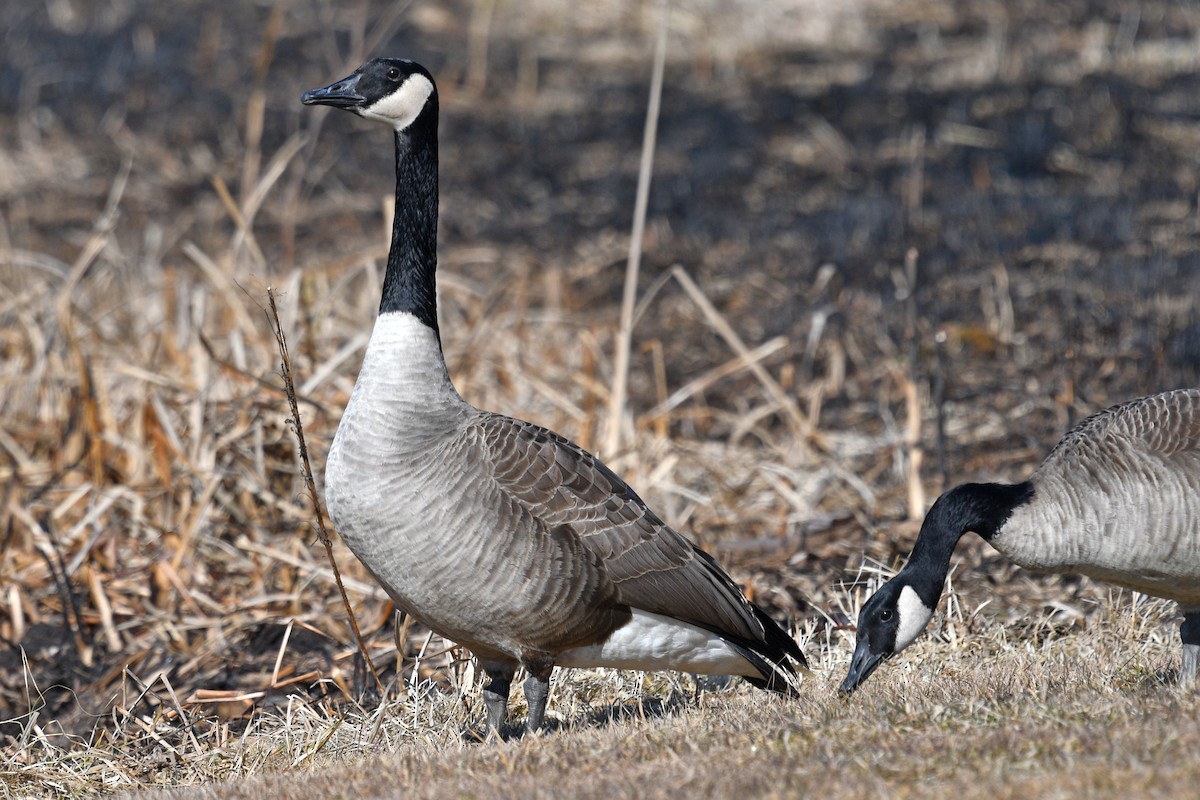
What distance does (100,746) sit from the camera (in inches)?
211

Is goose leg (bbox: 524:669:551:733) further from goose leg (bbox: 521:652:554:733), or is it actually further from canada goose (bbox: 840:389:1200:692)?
canada goose (bbox: 840:389:1200:692)

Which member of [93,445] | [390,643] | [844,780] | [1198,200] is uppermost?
[1198,200]

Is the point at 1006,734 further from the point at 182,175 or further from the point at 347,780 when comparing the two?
the point at 182,175

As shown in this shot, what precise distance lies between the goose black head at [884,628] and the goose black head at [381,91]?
7.98 ft

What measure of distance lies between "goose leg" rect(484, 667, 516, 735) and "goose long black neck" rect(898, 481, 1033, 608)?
1473mm

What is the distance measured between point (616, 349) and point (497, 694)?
12.2 ft

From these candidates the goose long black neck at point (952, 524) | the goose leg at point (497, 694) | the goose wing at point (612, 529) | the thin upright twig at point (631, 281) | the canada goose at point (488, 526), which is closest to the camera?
the canada goose at point (488, 526)

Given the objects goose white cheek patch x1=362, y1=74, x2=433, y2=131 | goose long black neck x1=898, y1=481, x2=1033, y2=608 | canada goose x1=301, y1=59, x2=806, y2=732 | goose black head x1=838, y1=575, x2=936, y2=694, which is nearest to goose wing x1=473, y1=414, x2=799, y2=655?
canada goose x1=301, y1=59, x2=806, y2=732

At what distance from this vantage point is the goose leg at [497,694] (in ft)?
16.6

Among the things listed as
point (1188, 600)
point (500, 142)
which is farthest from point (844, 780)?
point (500, 142)

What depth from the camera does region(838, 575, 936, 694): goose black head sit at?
484cm

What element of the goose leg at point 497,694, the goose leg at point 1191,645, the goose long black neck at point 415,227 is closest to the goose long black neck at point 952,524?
the goose leg at point 1191,645

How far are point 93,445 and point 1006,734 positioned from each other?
5.38 m

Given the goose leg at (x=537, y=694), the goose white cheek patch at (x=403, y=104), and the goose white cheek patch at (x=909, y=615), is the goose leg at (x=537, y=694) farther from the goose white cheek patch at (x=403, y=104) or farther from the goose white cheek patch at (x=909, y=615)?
the goose white cheek patch at (x=403, y=104)
